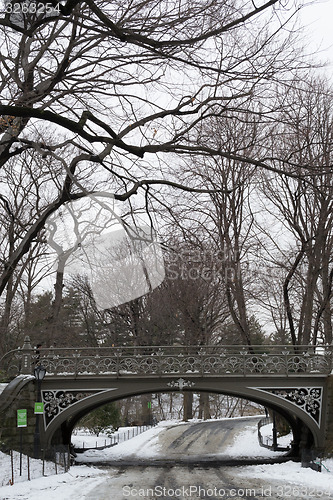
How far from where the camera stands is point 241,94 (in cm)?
1048

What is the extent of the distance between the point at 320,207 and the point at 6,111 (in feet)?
62.4

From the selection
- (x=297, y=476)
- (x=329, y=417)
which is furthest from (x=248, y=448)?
(x=297, y=476)

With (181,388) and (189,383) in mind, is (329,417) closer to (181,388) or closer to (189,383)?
(189,383)

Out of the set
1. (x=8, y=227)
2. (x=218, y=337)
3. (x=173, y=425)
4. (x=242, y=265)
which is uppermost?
(x=8, y=227)

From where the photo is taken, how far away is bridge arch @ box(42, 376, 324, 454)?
21.3m

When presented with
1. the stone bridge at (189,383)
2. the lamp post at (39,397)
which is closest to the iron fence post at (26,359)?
the stone bridge at (189,383)

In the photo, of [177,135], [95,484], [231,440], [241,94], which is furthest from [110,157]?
[231,440]

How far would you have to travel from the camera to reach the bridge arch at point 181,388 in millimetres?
21266

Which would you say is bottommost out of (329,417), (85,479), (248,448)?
(248,448)

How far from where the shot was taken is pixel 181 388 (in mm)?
22156

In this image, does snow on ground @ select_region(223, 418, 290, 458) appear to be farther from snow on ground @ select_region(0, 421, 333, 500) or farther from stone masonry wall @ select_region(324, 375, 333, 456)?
stone masonry wall @ select_region(324, 375, 333, 456)

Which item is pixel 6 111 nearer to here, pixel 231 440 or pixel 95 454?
pixel 95 454

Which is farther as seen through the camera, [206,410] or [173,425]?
[206,410]

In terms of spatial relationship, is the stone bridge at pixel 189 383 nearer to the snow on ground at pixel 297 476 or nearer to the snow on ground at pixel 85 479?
the snow on ground at pixel 297 476
